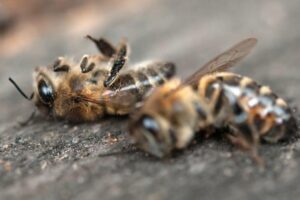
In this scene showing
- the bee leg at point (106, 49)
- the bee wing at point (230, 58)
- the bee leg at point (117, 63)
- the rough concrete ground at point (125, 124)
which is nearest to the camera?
the rough concrete ground at point (125, 124)

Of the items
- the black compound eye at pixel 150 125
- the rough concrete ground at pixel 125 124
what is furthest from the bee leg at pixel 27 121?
the black compound eye at pixel 150 125

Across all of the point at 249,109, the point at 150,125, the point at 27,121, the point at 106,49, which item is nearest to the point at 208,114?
the point at 249,109

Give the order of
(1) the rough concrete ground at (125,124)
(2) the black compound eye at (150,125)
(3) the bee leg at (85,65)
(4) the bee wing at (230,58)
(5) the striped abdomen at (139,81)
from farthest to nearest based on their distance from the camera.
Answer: (3) the bee leg at (85,65) < (5) the striped abdomen at (139,81) < (4) the bee wing at (230,58) < (2) the black compound eye at (150,125) < (1) the rough concrete ground at (125,124)

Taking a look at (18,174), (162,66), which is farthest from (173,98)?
(162,66)

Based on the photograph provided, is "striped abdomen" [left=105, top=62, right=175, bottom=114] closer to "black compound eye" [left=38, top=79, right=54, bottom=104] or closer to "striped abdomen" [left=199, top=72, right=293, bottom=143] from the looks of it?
"black compound eye" [left=38, top=79, right=54, bottom=104]

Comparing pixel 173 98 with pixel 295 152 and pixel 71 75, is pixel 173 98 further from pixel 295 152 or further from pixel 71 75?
pixel 71 75

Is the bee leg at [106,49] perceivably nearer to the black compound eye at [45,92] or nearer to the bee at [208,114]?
the black compound eye at [45,92]
